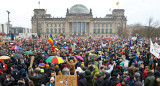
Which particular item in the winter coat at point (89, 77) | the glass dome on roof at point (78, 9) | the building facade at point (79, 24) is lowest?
the winter coat at point (89, 77)

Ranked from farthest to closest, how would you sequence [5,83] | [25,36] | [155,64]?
[25,36] → [155,64] → [5,83]

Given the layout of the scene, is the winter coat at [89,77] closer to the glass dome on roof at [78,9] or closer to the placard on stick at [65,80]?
the placard on stick at [65,80]

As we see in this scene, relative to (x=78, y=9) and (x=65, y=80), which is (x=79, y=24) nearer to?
(x=78, y=9)

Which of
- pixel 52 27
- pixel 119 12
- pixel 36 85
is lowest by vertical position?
pixel 36 85

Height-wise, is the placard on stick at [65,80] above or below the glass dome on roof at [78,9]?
below

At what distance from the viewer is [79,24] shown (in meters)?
94.1

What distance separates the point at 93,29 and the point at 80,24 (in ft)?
26.3

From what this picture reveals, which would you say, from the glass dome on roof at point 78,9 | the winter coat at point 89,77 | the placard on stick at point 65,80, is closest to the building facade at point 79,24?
the glass dome on roof at point 78,9

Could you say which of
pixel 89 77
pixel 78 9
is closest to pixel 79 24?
pixel 78 9

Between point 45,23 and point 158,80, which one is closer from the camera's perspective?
point 158,80

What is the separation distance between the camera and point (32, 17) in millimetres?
93812

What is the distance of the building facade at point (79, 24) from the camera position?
93.8m

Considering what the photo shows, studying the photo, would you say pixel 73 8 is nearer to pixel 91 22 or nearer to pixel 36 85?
pixel 91 22

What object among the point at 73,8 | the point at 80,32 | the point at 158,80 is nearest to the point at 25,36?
the point at 158,80
